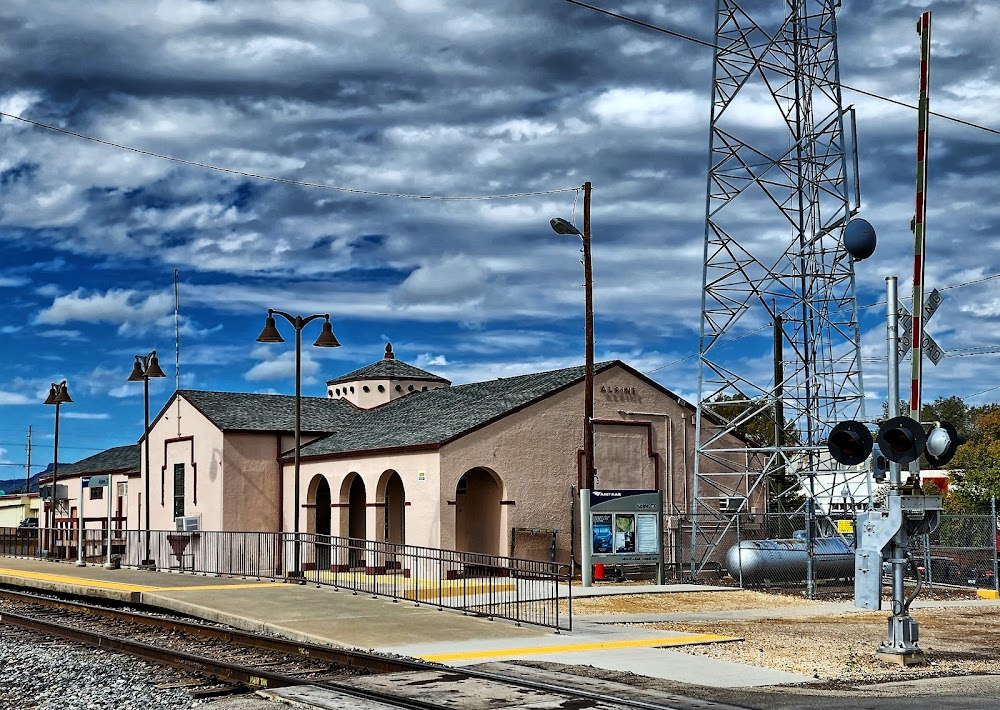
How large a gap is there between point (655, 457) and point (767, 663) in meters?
21.6

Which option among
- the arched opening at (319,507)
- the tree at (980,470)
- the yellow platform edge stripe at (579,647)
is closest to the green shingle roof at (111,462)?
the arched opening at (319,507)

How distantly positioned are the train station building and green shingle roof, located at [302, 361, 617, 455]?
93 mm

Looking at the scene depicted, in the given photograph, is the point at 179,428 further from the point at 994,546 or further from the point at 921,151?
the point at 921,151

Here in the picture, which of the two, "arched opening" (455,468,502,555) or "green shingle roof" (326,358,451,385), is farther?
"green shingle roof" (326,358,451,385)

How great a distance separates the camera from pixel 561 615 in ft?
74.4

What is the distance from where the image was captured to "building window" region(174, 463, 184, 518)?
1801 inches

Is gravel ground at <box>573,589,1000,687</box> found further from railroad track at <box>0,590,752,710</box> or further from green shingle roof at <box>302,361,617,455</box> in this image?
green shingle roof at <box>302,361,617,455</box>

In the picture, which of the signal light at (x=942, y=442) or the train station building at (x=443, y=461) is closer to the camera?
the signal light at (x=942, y=442)

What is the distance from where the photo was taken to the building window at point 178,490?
45.8 meters

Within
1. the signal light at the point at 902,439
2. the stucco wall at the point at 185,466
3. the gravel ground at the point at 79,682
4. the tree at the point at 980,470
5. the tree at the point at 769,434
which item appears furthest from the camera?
the tree at the point at 980,470

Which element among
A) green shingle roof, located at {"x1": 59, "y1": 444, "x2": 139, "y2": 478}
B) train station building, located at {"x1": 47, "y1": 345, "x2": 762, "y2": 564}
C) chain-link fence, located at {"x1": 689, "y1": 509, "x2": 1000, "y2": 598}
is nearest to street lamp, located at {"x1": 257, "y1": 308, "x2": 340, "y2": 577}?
train station building, located at {"x1": 47, "y1": 345, "x2": 762, "y2": 564}

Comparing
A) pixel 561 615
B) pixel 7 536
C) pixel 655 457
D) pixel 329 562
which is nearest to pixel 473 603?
pixel 561 615

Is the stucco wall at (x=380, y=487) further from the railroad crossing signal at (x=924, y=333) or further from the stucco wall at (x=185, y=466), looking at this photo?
the railroad crossing signal at (x=924, y=333)

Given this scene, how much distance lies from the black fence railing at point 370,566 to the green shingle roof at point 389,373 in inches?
406
